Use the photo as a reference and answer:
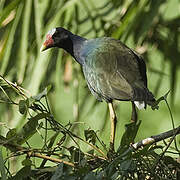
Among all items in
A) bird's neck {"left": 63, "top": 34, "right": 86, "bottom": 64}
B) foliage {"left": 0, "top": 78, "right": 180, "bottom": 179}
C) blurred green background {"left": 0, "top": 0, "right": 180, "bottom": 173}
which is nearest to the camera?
foliage {"left": 0, "top": 78, "right": 180, "bottom": 179}

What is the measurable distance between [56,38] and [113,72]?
0.32 meters

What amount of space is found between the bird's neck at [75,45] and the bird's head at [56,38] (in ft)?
0.04

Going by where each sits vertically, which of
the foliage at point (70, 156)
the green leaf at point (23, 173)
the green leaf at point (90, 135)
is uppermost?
the green leaf at point (90, 135)

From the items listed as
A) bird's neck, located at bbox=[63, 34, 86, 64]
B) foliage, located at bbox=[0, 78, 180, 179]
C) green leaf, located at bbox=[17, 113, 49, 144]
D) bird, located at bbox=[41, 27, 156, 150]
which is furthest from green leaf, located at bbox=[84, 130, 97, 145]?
bird's neck, located at bbox=[63, 34, 86, 64]

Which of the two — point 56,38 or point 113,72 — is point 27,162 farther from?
point 56,38

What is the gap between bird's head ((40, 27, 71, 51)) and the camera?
172cm

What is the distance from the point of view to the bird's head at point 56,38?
1.72 metres

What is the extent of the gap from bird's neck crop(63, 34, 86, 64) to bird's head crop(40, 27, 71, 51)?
0.01 metres

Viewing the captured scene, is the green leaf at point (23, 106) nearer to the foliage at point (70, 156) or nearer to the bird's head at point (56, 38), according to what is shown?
the foliage at point (70, 156)

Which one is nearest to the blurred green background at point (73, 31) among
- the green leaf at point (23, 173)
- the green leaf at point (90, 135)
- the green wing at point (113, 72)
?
the green wing at point (113, 72)

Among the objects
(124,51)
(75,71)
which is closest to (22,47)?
(75,71)

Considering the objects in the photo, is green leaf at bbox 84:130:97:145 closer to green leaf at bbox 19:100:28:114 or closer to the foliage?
the foliage

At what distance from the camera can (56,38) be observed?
1742 mm

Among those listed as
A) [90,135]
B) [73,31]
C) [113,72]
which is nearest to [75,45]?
[113,72]
